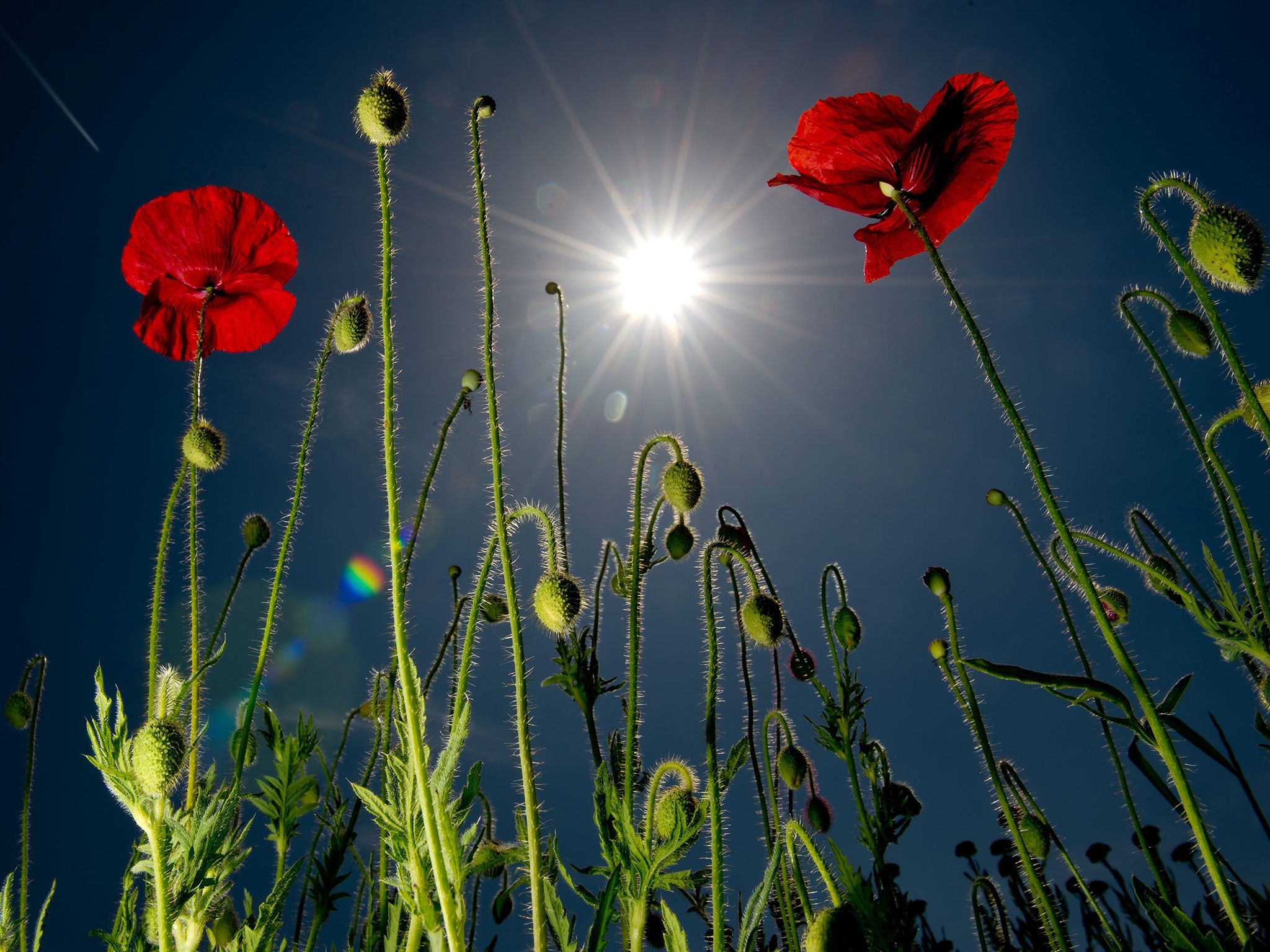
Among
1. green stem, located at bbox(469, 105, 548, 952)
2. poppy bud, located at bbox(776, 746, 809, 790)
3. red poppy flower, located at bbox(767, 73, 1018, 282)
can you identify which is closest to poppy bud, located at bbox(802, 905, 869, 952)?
green stem, located at bbox(469, 105, 548, 952)

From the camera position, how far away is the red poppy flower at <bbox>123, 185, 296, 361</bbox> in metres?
1.97

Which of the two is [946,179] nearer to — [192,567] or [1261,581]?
[1261,581]

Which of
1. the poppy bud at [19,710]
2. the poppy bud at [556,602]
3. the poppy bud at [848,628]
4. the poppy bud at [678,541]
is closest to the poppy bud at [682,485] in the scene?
the poppy bud at [678,541]

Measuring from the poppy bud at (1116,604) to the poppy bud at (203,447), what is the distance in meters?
2.57

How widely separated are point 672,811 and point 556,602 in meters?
0.53

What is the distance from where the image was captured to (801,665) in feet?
7.79

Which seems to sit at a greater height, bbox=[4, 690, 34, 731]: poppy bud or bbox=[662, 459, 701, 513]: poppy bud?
bbox=[662, 459, 701, 513]: poppy bud

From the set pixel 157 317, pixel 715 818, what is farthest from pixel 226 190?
pixel 715 818

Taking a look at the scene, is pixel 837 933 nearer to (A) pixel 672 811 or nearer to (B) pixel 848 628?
(A) pixel 672 811

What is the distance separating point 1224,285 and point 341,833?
253 cm

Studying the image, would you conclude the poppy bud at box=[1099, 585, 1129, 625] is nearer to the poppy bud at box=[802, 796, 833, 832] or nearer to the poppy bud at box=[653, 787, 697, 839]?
the poppy bud at box=[802, 796, 833, 832]

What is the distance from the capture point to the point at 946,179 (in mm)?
1726

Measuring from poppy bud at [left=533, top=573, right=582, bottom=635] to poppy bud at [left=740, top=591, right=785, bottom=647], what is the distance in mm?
737

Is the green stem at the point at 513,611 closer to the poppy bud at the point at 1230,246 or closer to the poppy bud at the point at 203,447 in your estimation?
the poppy bud at the point at 203,447
